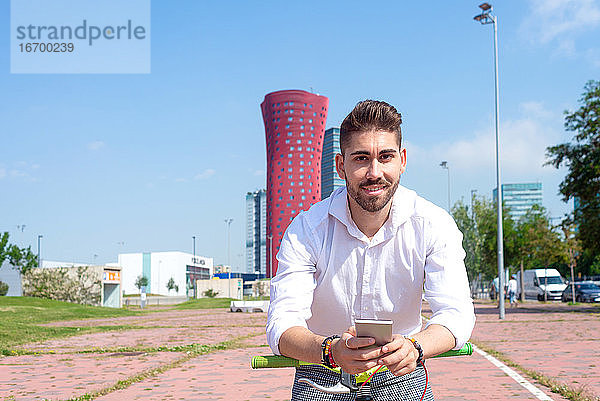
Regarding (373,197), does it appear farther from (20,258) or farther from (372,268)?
(20,258)

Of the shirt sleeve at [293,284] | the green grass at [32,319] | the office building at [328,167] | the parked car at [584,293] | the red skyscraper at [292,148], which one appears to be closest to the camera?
the shirt sleeve at [293,284]

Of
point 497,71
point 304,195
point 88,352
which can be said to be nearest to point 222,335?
point 88,352

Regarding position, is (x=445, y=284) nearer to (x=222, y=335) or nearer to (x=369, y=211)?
(x=369, y=211)

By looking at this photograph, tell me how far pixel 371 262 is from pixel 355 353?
2.06 ft

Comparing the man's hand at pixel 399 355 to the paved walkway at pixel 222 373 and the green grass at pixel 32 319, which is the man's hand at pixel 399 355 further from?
the green grass at pixel 32 319

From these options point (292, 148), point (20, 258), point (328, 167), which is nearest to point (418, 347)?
point (20, 258)

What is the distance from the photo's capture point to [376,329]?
179cm

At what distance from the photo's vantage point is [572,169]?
2708 centimetres

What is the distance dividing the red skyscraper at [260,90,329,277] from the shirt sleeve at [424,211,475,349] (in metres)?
102

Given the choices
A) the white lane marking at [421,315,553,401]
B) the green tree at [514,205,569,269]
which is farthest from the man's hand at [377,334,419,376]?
the green tree at [514,205,569,269]

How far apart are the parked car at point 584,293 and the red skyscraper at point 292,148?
6460 cm

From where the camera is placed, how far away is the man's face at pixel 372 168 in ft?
7.63

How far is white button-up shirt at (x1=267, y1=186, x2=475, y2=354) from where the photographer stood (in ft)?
7.92

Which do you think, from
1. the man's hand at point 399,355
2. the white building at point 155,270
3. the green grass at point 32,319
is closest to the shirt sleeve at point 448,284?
the man's hand at point 399,355
